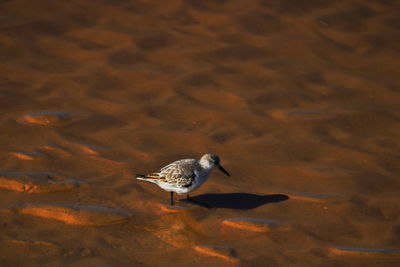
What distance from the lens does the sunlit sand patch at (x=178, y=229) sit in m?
6.43

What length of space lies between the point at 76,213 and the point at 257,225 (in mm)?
2264

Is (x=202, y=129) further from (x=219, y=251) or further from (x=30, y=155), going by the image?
(x=219, y=251)

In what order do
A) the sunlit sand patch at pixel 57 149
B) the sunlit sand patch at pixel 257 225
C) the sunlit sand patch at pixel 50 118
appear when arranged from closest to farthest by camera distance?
1. the sunlit sand patch at pixel 257 225
2. the sunlit sand patch at pixel 57 149
3. the sunlit sand patch at pixel 50 118

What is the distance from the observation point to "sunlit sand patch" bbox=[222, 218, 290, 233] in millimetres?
6641

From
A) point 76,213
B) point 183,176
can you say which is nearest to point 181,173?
point 183,176

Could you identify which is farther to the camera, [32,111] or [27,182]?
[32,111]

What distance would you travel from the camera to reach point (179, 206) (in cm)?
717

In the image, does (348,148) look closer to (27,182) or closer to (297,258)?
(297,258)

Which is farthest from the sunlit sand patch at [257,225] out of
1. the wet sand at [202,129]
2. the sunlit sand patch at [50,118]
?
the sunlit sand patch at [50,118]

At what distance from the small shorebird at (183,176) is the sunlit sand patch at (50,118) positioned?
2.42 meters

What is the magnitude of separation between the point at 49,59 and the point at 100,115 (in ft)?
8.37

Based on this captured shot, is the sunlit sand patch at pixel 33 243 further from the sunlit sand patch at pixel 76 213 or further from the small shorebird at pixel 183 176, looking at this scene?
the small shorebird at pixel 183 176

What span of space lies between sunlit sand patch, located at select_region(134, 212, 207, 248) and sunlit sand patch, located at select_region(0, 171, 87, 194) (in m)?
1.31

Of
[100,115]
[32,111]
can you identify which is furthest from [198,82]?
[32,111]
